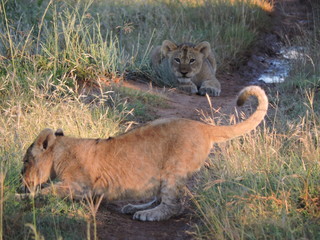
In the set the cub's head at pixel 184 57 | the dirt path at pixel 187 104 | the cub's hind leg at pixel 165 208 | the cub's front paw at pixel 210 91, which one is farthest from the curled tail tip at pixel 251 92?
the cub's head at pixel 184 57

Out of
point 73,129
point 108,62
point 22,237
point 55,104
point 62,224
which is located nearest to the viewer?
Answer: point 22,237

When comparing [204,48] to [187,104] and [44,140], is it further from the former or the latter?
[44,140]

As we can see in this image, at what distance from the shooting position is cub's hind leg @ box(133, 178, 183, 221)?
4787 mm

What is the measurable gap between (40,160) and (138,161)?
2.67 feet

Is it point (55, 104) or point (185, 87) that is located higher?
point (55, 104)

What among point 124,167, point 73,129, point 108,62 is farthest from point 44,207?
point 108,62

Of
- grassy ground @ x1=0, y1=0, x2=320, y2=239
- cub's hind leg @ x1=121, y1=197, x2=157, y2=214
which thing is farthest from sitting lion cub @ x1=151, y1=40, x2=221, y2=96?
cub's hind leg @ x1=121, y1=197, x2=157, y2=214

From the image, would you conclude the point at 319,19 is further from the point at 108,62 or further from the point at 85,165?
the point at 85,165

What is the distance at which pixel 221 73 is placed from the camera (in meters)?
12.5

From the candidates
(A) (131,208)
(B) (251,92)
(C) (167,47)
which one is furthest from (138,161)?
(C) (167,47)

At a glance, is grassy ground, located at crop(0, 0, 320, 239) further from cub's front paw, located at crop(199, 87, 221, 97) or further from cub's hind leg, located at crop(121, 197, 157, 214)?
cub's front paw, located at crop(199, 87, 221, 97)

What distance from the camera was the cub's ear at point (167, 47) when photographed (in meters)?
10.7

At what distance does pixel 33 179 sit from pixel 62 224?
70 centimetres

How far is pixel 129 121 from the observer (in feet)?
24.0
